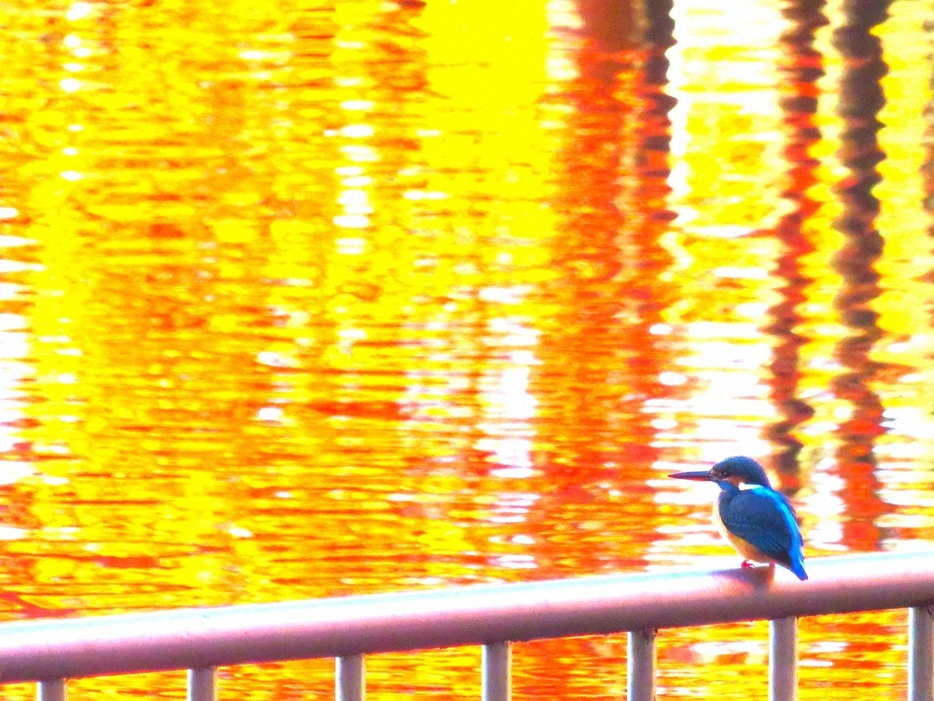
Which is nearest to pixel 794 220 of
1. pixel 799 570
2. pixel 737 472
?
pixel 737 472

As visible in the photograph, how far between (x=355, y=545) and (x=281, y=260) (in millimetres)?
1340

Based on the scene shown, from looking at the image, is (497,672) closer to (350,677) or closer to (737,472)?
(350,677)

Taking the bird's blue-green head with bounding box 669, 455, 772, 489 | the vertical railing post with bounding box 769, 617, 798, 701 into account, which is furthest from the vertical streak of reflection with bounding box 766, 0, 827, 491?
the vertical railing post with bounding box 769, 617, 798, 701

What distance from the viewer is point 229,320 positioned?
2.98m

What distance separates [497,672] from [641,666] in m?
0.06

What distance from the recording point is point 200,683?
0.54 metres

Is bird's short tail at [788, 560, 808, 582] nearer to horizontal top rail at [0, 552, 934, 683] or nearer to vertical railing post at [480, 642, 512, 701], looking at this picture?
horizontal top rail at [0, 552, 934, 683]

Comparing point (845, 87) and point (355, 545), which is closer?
point (355, 545)

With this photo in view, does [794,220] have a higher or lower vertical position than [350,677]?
higher

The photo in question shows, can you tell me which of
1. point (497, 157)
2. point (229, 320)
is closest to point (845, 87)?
point (497, 157)

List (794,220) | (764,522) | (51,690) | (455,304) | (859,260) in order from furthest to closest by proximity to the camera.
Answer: (794,220) < (859,260) < (455,304) < (764,522) < (51,690)

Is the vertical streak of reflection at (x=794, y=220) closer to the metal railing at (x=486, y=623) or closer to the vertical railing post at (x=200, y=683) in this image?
the metal railing at (x=486, y=623)

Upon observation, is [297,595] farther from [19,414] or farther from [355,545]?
[19,414]

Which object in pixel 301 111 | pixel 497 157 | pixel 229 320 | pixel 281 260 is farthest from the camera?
pixel 301 111
